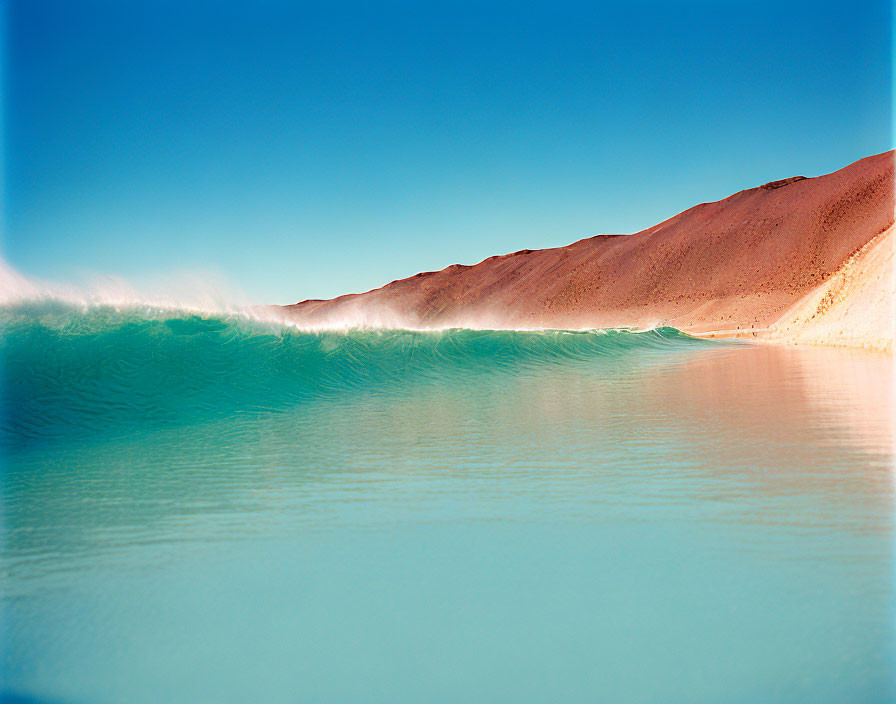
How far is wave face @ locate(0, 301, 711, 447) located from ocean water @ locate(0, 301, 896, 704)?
47 centimetres

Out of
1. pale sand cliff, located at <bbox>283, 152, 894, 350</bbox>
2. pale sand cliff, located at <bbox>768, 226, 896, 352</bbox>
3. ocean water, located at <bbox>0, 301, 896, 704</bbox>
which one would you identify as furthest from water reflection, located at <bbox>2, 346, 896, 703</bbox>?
pale sand cliff, located at <bbox>283, 152, 894, 350</bbox>

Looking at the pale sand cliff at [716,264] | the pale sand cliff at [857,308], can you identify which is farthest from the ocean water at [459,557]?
the pale sand cliff at [716,264]

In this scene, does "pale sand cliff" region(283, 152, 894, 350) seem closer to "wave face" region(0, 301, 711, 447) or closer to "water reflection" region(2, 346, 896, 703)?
"wave face" region(0, 301, 711, 447)

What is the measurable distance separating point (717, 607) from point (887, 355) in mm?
12760

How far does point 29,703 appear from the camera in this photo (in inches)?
72.0

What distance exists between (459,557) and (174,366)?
750cm

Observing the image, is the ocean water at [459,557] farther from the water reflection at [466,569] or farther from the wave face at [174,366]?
the wave face at [174,366]

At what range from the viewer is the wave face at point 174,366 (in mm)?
7031

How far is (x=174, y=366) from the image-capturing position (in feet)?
29.2

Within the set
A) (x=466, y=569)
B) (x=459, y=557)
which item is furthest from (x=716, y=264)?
(x=466, y=569)

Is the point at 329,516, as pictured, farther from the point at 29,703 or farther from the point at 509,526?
the point at 29,703

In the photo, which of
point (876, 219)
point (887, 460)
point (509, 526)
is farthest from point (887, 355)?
point (876, 219)

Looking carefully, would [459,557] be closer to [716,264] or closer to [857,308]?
[857,308]

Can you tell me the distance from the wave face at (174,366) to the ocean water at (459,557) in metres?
0.47
